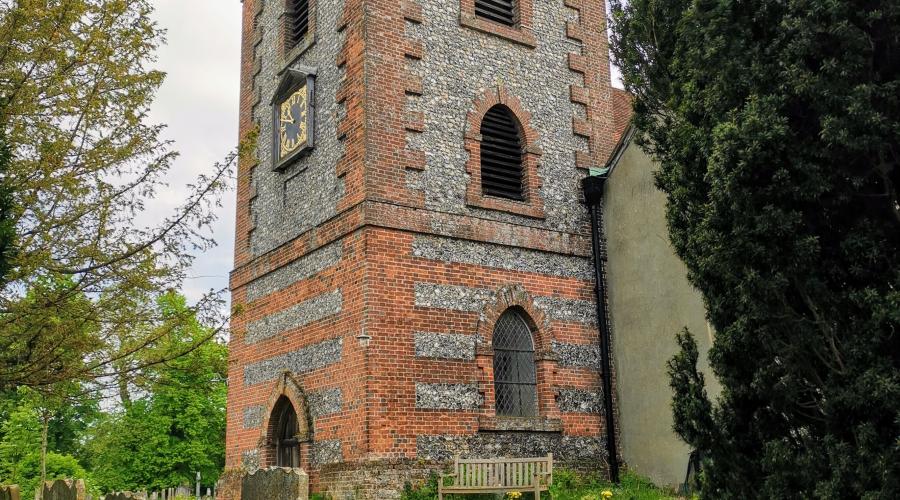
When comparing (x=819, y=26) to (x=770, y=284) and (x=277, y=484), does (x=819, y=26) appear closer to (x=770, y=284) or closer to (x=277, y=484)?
(x=770, y=284)

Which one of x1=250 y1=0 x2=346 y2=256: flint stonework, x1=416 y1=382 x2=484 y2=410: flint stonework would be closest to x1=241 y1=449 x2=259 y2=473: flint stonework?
x1=250 y1=0 x2=346 y2=256: flint stonework

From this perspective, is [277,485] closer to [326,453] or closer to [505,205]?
[326,453]

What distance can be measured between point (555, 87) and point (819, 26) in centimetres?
975

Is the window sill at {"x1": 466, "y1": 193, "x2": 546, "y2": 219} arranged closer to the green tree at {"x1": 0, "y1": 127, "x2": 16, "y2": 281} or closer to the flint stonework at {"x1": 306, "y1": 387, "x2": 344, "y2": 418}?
the flint stonework at {"x1": 306, "y1": 387, "x2": 344, "y2": 418}

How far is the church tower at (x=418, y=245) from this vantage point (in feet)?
42.0

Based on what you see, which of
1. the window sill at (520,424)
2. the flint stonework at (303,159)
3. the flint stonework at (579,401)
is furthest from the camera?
the flint stonework at (303,159)

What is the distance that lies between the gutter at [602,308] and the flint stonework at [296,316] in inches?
193

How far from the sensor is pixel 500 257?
14.2 meters

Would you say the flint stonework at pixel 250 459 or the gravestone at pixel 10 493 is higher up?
the flint stonework at pixel 250 459

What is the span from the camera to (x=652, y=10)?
9.11 metres

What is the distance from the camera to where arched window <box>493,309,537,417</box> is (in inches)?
544

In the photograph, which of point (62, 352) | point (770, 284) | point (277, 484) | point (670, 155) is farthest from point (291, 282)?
point (770, 284)

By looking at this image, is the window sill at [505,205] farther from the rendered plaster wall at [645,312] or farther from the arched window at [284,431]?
the arched window at [284,431]

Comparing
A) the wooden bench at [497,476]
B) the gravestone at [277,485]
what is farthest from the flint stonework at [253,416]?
the gravestone at [277,485]
